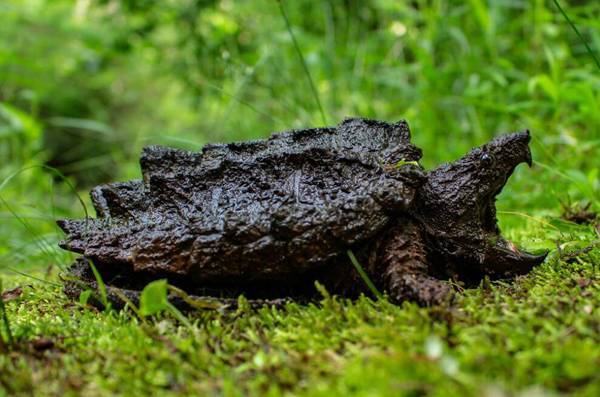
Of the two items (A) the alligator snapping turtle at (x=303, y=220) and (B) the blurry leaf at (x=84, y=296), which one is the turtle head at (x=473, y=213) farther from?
(B) the blurry leaf at (x=84, y=296)

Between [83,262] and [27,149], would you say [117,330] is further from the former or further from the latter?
[27,149]

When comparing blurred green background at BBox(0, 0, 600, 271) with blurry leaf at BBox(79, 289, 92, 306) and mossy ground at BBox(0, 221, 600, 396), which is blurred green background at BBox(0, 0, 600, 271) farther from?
mossy ground at BBox(0, 221, 600, 396)

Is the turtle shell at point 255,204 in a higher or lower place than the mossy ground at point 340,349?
higher

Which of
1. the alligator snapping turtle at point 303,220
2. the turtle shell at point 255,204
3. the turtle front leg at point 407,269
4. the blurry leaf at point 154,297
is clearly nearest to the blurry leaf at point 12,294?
the alligator snapping turtle at point 303,220

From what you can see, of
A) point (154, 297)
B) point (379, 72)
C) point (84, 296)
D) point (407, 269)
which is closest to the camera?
point (154, 297)

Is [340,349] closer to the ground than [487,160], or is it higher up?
closer to the ground

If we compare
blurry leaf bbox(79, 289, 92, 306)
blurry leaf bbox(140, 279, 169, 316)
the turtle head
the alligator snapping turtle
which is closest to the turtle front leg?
the alligator snapping turtle

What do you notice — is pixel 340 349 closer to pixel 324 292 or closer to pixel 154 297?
pixel 324 292

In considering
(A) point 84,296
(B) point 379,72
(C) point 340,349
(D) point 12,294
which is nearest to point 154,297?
(A) point 84,296
